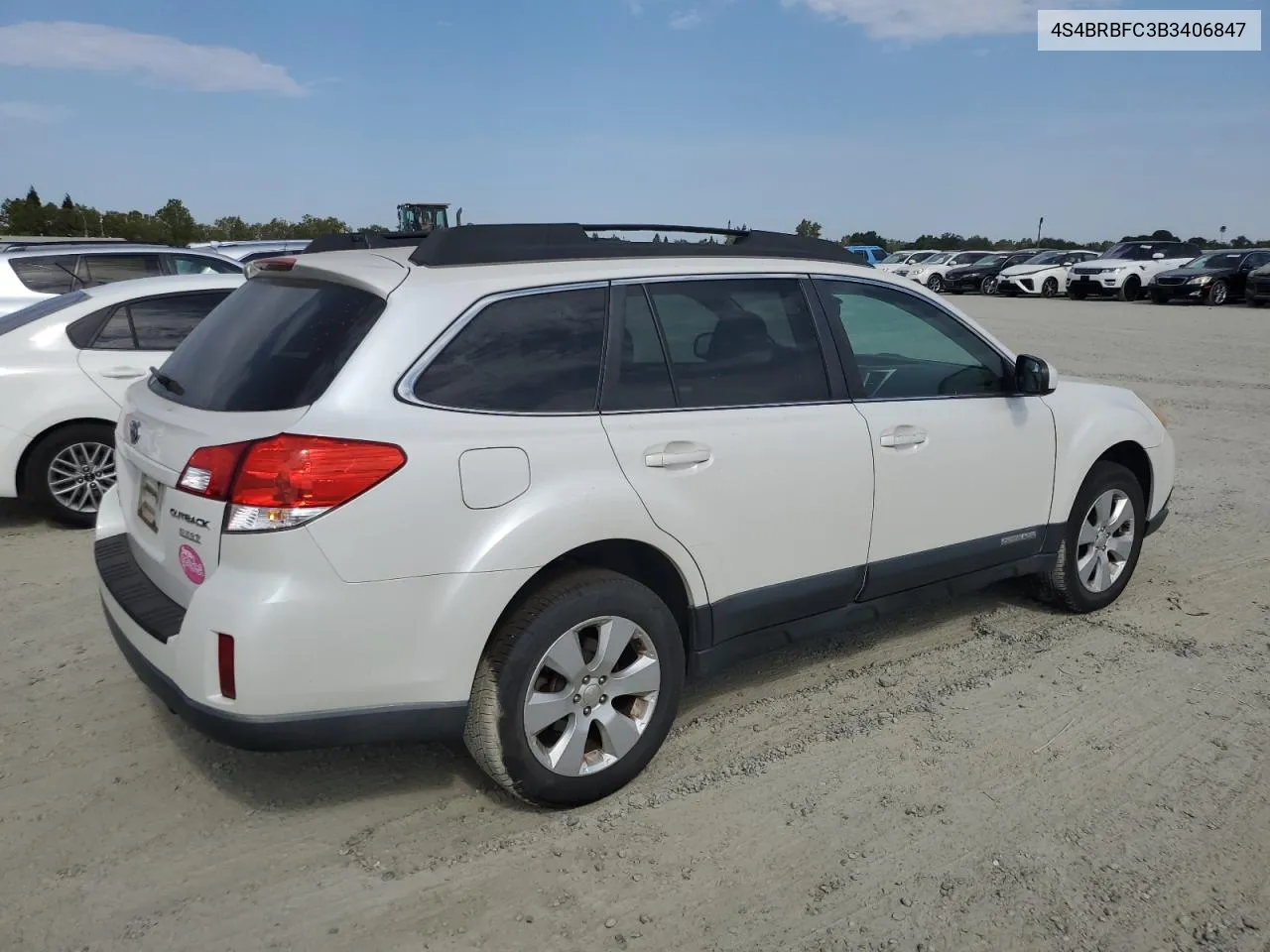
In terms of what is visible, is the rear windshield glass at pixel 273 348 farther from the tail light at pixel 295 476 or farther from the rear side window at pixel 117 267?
the rear side window at pixel 117 267

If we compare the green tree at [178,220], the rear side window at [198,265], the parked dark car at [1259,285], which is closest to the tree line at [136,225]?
the green tree at [178,220]

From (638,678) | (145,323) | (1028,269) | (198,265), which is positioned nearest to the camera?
(638,678)

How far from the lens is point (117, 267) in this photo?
910 cm

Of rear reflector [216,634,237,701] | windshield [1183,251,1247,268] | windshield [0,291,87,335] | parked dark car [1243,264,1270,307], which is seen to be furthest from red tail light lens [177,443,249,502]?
windshield [1183,251,1247,268]

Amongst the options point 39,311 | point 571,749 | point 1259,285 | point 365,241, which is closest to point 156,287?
point 39,311

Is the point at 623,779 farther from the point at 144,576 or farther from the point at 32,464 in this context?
the point at 32,464

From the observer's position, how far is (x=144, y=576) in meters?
3.35

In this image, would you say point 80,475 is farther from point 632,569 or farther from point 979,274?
point 979,274

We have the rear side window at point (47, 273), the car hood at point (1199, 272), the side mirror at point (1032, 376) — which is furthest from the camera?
the car hood at point (1199, 272)

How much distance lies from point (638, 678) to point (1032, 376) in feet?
7.42

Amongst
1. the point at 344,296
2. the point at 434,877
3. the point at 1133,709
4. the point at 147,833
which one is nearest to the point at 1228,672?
the point at 1133,709

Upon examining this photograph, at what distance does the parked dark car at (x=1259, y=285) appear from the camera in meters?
25.6

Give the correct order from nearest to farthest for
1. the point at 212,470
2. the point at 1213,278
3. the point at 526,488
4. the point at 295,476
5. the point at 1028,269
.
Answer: the point at 295,476 → the point at 212,470 → the point at 526,488 → the point at 1213,278 → the point at 1028,269

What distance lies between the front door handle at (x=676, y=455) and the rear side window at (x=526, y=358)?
26cm
